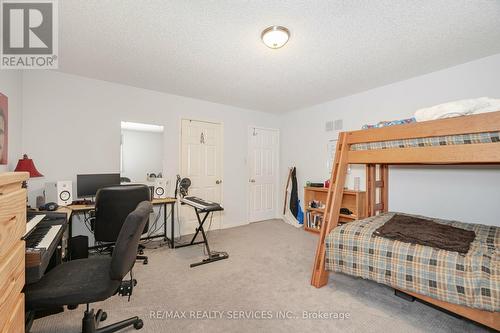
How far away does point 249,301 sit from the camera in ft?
6.44

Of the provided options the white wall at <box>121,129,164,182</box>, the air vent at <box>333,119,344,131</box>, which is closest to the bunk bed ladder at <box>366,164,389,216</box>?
the air vent at <box>333,119,344,131</box>

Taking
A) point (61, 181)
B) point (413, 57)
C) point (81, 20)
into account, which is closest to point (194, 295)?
point (61, 181)

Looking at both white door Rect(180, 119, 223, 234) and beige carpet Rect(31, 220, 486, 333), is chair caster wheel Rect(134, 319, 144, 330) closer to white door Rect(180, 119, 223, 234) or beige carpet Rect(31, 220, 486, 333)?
beige carpet Rect(31, 220, 486, 333)

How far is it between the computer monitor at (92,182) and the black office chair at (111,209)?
2.34 feet

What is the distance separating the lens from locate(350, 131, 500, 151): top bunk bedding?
5.06 ft

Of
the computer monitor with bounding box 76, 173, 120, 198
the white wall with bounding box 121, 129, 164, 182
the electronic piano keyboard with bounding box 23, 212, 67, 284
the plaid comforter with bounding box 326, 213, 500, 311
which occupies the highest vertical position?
the white wall with bounding box 121, 129, 164, 182

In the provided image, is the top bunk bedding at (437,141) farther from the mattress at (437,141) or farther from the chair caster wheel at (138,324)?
the chair caster wheel at (138,324)

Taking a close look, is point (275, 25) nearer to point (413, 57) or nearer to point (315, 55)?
point (315, 55)

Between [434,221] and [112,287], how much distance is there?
2.98 metres

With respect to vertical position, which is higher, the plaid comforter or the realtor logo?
the realtor logo

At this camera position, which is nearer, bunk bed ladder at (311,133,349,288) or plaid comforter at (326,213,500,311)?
plaid comforter at (326,213,500,311)

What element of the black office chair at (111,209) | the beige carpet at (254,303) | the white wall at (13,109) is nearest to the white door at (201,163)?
the beige carpet at (254,303)

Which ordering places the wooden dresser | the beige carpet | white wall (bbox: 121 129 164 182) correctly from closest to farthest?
the wooden dresser
the beige carpet
white wall (bbox: 121 129 164 182)

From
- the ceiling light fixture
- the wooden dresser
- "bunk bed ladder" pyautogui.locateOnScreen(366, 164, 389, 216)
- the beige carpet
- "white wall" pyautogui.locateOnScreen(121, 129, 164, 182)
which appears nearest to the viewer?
the wooden dresser
